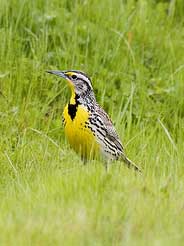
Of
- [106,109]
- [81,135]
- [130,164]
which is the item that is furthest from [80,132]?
[106,109]

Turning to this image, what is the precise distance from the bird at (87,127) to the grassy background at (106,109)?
0.15 meters

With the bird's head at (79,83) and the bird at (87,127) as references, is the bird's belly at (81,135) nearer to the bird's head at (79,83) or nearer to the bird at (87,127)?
the bird at (87,127)

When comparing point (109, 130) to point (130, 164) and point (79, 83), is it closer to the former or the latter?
point (79, 83)

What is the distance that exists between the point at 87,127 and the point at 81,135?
0.39 feet

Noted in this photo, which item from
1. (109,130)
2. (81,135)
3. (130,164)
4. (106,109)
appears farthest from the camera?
(106,109)

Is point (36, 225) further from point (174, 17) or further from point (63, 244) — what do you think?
point (174, 17)

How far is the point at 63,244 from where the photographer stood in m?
4.97

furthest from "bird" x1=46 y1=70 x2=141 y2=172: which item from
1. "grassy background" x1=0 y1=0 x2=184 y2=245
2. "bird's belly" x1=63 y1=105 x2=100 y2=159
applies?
"grassy background" x1=0 y1=0 x2=184 y2=245

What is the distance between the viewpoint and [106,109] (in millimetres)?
8828

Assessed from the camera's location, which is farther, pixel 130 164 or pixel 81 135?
pixel 81 135

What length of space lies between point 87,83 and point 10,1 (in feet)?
6.74

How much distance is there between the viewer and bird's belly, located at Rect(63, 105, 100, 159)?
7.16 meters

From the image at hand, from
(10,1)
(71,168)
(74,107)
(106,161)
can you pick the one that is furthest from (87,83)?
(10,1)

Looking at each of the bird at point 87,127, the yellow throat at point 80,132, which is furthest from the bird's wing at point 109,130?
the yellow throat at point 80,132
